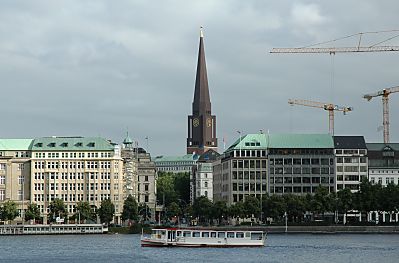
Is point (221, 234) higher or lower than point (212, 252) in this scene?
higher

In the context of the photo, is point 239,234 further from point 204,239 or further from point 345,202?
point 345,202

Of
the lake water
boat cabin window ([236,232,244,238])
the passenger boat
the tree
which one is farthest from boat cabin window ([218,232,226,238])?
the tree

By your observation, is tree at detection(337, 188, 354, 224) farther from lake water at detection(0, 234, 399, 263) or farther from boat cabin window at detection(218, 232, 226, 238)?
boat cabin window at detection(218, 232, 226, 238)

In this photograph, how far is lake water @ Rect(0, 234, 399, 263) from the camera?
397 feet

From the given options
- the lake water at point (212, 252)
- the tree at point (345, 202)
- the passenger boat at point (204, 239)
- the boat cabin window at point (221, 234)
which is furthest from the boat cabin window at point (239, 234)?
the tree at point (345, 202)

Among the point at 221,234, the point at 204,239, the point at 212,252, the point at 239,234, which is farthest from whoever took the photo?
the point at 221,234

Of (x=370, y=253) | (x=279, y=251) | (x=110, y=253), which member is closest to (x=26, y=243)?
(x=110, y=253)

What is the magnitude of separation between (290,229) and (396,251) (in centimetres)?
6502

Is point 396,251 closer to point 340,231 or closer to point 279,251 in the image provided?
point 279,251

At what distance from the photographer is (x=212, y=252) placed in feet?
448

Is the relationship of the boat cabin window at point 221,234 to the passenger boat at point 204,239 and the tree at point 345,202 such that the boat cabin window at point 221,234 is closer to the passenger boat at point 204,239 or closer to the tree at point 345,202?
the passenger boat at point 204,239

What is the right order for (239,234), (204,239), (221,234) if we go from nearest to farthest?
(204,239)
(239,234)
(221,234)

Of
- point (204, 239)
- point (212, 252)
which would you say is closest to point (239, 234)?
point (204, 239)

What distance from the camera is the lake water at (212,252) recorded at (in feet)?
397
